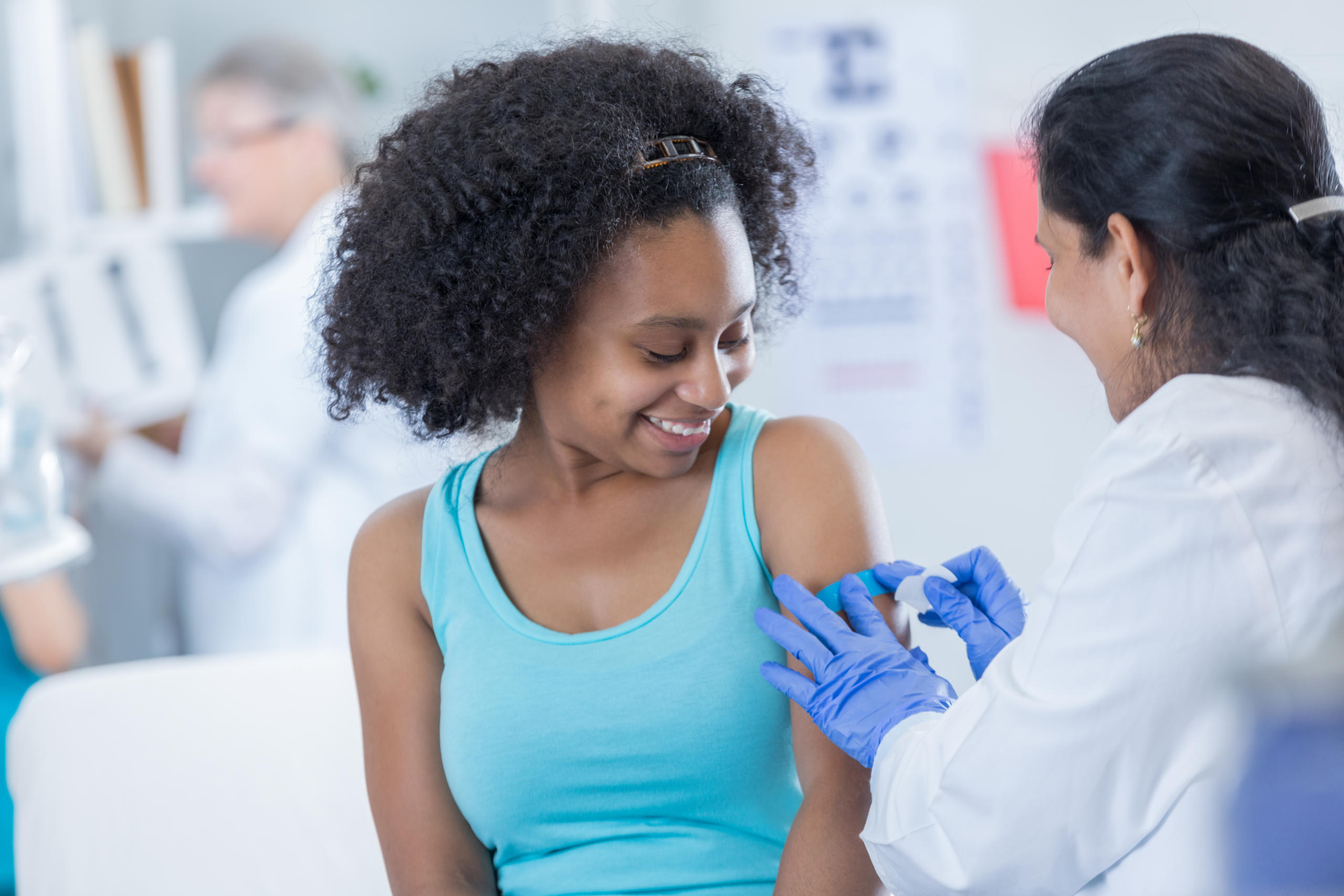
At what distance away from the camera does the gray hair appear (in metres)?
2.55

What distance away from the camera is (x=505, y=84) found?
43.2 inches

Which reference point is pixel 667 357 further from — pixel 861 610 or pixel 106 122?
pixel 106 122

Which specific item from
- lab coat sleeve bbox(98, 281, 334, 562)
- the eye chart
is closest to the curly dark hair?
lab coat sleeve bbox(98, 281, 334, 562)

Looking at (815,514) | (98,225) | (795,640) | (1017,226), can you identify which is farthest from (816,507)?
(98,225)

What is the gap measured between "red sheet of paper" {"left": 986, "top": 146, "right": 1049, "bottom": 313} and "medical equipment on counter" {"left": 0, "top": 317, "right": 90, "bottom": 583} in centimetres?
211

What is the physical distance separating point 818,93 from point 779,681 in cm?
218

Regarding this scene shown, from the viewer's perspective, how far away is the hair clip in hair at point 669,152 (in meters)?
1.06

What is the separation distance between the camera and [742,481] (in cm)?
113

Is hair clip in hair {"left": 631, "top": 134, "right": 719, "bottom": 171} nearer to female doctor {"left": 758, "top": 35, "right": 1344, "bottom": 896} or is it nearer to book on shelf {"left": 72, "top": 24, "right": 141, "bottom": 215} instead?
female doctor {"left": 758, "top": 35, "right": 1344, "bottom": 896}

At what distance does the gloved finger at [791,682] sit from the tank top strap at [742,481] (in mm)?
102

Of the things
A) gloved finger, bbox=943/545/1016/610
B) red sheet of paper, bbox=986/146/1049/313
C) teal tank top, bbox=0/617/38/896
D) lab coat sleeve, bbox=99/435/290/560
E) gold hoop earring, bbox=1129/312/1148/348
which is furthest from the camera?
red sheet of paper, bbox=986/146/1049/313

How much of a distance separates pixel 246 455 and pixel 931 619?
163 cm

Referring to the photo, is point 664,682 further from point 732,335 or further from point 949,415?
point 949,415

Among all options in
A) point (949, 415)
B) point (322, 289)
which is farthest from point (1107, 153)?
point (949, 415)
